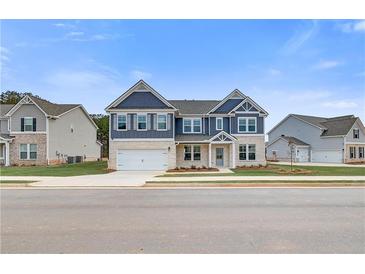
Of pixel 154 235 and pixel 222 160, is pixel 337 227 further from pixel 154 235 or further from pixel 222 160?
pixel 222 160

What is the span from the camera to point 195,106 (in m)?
31.8

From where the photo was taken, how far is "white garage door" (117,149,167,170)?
88.8 ft

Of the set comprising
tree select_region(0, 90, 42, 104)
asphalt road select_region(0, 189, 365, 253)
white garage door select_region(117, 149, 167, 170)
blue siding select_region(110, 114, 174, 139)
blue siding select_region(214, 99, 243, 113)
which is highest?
tree select_region(0, 90, 42, 104)

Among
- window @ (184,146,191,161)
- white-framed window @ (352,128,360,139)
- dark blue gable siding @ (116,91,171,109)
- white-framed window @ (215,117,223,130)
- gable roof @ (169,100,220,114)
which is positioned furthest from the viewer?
white-framed window @ (352,128,360,139)

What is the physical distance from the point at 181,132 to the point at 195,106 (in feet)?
12.0

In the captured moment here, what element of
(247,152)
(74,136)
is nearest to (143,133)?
(247,152)

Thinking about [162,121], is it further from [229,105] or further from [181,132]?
[229,105]

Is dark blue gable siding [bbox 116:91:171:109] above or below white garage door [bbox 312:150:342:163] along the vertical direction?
above

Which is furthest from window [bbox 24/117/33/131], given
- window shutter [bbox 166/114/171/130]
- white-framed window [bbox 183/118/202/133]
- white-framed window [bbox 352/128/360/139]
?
white-framed window [bbox 352/128/360/139]

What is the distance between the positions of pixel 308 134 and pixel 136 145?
30976 mm

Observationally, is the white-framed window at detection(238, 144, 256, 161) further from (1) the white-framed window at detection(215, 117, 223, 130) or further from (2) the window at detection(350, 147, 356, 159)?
(2) the window at detection(350, 147, 356, 159)

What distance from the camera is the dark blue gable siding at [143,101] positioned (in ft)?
89.2

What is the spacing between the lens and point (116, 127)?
2711 centimetres

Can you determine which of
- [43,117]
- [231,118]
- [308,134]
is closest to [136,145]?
[231,118]
